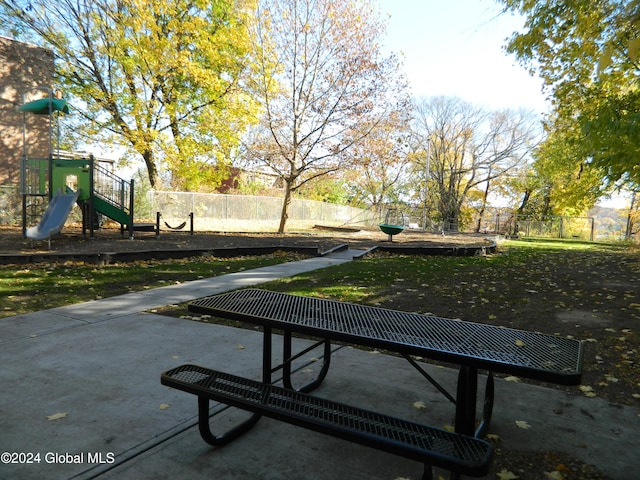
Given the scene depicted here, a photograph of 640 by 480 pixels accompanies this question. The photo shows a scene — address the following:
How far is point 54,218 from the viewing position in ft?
40.2

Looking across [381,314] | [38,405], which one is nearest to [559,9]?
[381,314]

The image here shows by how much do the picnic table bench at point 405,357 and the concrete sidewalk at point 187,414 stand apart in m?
0.26

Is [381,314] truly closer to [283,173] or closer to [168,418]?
[168,418]

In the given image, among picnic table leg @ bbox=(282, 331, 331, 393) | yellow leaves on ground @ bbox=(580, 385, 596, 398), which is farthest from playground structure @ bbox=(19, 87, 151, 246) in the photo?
yellow leaves on ground @ bbox=(580, 385, 596, 398)

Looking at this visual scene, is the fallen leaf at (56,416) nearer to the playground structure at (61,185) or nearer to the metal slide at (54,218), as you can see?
the metal slide at (54,218)

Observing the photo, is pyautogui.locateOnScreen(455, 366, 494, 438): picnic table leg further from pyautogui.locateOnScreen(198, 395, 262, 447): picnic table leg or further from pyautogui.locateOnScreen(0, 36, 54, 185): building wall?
pyautogui.locateOnScreen(0, 36, 54, 185): building wall

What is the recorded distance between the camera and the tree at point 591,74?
6359mm

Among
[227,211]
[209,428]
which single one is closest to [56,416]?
[209,428]

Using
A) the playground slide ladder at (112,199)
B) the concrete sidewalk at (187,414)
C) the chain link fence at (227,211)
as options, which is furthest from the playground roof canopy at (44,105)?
the concrete sidewalk at (187,414)

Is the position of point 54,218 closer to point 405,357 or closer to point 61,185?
point 61,185

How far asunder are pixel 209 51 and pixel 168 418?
20687 millimetres

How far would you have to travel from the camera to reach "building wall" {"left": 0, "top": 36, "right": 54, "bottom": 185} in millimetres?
19625

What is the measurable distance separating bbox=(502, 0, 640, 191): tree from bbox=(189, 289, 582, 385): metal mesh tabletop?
86.7 inches

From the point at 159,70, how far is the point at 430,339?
20169mm
